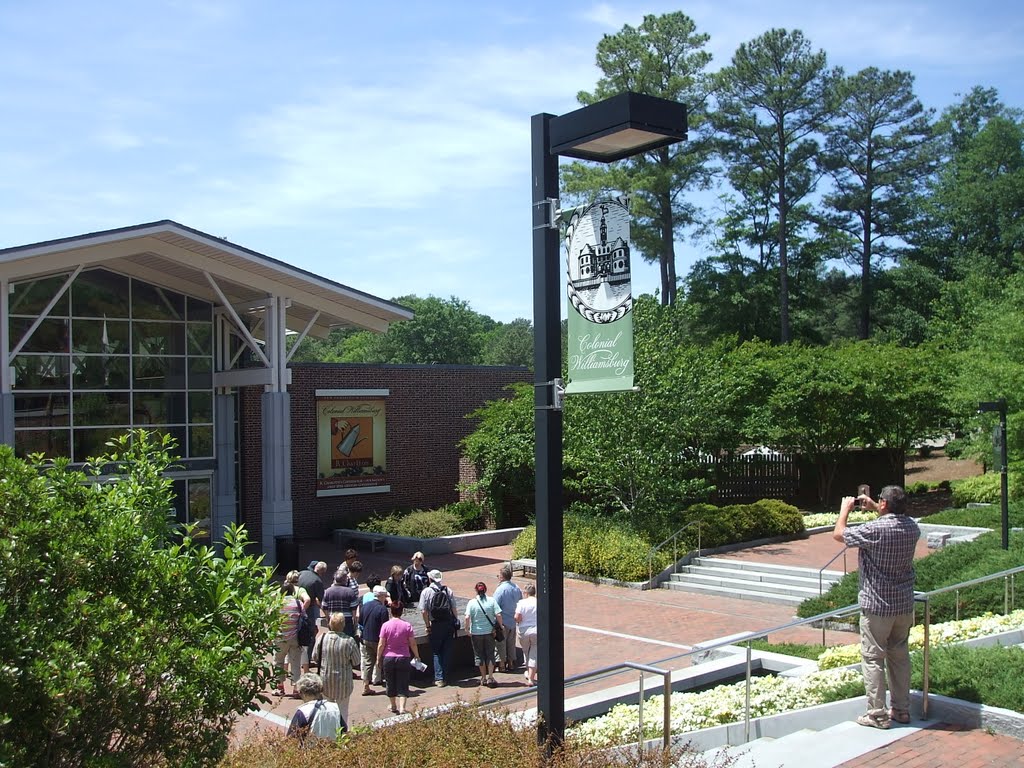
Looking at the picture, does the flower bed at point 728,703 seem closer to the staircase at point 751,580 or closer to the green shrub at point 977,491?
the staircase at point 751,580

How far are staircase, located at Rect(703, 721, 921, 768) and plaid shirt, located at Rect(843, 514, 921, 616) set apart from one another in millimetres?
916

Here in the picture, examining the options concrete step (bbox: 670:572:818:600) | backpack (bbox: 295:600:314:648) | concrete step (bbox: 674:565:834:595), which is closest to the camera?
backpack (bbox: 295:600:314:648)

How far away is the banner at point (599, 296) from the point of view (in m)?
5.59

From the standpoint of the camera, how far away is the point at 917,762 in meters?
6.82

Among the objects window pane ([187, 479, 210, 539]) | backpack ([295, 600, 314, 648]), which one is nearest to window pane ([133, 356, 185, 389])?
window pane ([187, 479, 210, 539])

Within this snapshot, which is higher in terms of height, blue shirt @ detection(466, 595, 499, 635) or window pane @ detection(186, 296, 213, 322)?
window pane @ detection(186, 296, 213, 322)

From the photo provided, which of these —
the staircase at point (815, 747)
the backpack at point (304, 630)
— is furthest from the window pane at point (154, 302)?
the staircase at point (815, 747)

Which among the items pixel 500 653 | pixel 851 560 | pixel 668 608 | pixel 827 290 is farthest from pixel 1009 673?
pixel 827 290

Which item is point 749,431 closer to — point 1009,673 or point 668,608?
point 668,608

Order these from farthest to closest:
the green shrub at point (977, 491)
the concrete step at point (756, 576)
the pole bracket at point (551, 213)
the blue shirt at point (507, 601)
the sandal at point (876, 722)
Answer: the green shrub at point (977, 491) → the concrete step at point (756, 576) → the blue shirt at point (507, 601) → the sandal at point (876, 722) → the pole bracket at point (551, 213)

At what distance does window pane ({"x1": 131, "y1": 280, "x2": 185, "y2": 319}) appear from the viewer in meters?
23.4

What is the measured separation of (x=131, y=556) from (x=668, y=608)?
14.6 metres

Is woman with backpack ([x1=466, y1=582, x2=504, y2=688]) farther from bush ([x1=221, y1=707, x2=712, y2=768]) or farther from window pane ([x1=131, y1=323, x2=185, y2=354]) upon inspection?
window pane ([x1=131, y1=323, x2=185, y2=354])

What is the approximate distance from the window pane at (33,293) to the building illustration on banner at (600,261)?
1798 cm
